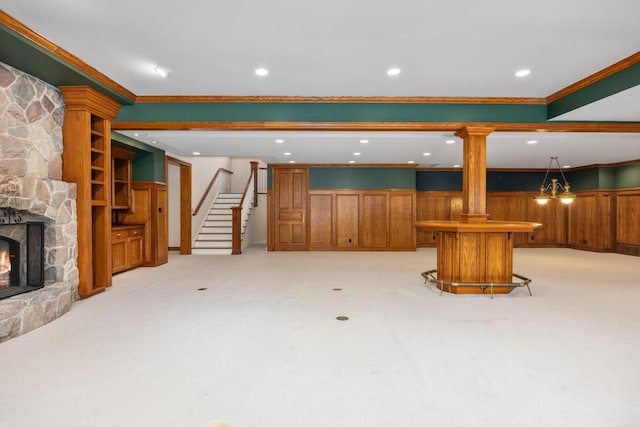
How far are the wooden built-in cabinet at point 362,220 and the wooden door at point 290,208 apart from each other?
24 cm

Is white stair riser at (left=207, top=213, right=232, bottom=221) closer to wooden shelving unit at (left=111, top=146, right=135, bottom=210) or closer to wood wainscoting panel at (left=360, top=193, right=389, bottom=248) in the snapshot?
wooden shelving unit at (left=111, top=146, right=135, bottom=210)

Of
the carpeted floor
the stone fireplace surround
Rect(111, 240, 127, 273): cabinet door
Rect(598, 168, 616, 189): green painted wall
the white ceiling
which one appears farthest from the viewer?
Rect(598, 168, 616, 189): green painted wall

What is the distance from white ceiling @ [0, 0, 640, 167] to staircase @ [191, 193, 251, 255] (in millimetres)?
5052

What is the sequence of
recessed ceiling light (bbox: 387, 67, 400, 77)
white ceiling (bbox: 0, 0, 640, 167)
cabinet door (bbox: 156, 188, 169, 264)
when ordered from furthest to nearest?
1. cabinet door (bbox: 156, 188, 169, 264)
2. recessed ceiling light (bbox: 387, 67, 400, 77)
3. white ceiling (bbox: 0, 0, 640, 167)

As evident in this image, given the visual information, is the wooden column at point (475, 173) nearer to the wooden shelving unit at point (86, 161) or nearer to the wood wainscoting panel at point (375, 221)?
the wood wainscoting panel at point (375, 221)

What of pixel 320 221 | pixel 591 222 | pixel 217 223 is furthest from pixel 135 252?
pixel 591 222

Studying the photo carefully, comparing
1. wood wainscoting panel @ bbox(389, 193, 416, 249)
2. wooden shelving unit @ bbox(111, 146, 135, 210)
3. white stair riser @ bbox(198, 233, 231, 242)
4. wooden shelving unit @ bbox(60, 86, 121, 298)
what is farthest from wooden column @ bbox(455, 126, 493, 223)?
white stair riser @ bbox(198, 233, 231, 242)

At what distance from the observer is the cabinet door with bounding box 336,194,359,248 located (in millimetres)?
9328

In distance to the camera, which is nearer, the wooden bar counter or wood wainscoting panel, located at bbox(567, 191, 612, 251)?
the wooden bar counter

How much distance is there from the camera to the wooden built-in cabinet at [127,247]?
586 cm


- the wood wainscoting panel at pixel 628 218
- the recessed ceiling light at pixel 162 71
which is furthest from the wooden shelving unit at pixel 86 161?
the wood wainscoting panel at pixel 628 218

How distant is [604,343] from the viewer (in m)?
2.87

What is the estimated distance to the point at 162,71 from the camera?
12.5 feet

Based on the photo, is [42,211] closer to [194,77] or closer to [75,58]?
[75,58]
